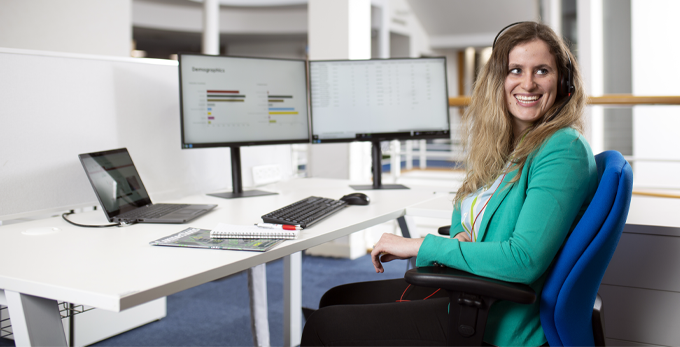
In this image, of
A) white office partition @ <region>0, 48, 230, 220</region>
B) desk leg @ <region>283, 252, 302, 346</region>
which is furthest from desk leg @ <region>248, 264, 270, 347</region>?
white office partition @ <region>0, 48, 230, 220</region>

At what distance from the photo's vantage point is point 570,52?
1098 mm

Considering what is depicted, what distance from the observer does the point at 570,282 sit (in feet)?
2.88

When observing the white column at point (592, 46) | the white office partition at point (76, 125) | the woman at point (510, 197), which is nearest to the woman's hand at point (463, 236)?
the woman at point (510, 197)

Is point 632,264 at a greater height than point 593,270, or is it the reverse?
point 593,270

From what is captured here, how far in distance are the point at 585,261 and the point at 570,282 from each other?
47 millimetres

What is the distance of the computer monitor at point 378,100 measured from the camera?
1995 millimetres

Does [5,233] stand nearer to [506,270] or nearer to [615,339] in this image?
[506,270]

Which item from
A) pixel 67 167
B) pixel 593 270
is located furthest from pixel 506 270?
pixel 67 167

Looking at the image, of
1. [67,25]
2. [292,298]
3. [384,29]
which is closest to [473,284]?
[292,298]

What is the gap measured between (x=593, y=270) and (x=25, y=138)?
4.76ft

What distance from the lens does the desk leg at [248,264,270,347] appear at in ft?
6.12

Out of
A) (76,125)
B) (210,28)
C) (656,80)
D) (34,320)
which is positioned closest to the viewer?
(34,320)

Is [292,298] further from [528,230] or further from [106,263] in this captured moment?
[528,230]

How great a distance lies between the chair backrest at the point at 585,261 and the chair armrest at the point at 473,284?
6 cm
